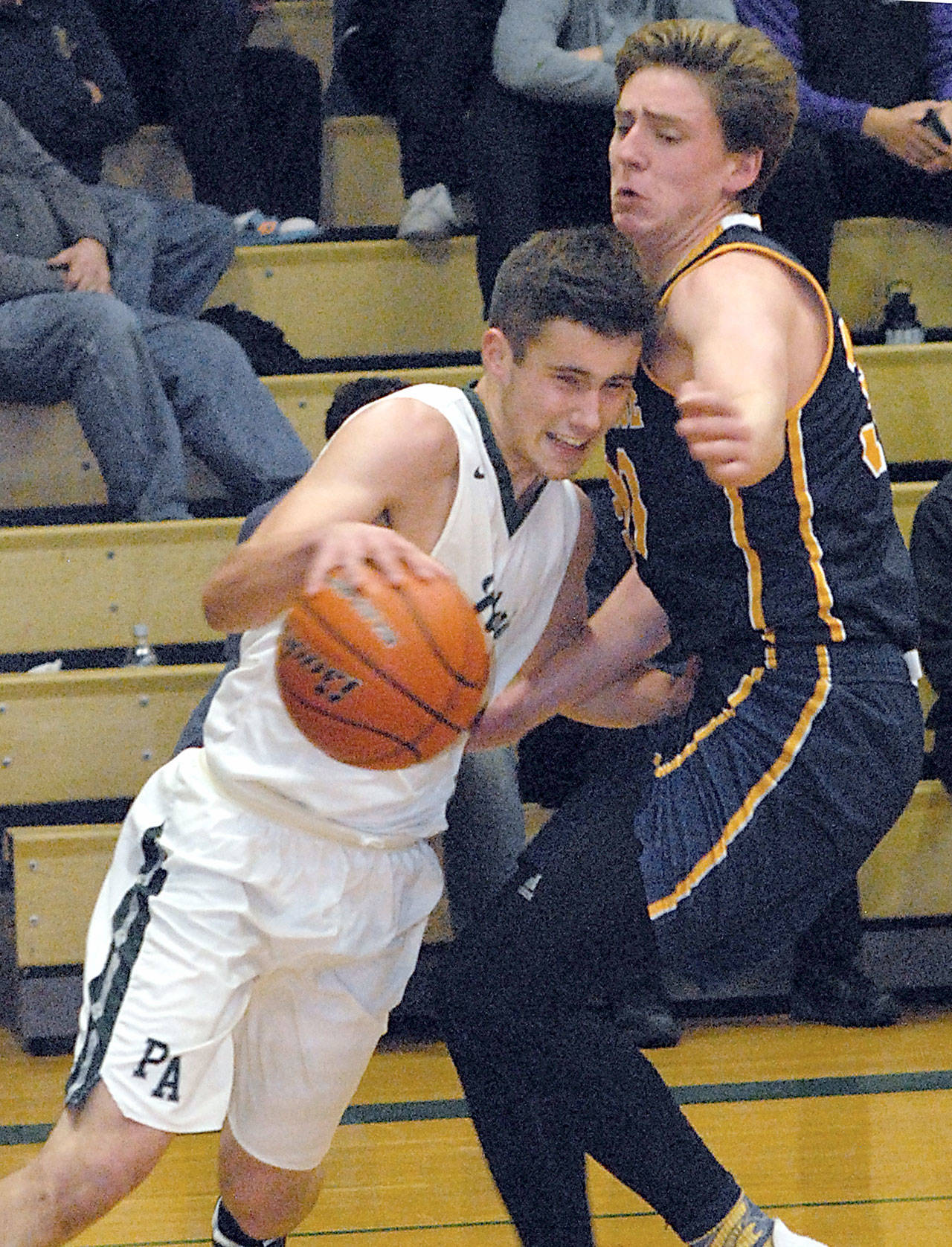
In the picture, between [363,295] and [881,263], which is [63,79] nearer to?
[363,295]

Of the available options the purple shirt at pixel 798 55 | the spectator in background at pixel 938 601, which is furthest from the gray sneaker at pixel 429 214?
the spectator in background at pixel 938 601

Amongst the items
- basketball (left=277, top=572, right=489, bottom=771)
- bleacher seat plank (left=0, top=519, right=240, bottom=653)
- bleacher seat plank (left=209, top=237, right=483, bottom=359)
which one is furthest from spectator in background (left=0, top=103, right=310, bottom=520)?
basketball (left=277, top=572, right=489, bottom=771)

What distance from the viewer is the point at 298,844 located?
2410 mm

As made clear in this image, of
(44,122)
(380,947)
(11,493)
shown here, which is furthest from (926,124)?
(380,947)

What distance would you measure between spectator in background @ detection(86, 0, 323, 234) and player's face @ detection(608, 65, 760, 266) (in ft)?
10.5

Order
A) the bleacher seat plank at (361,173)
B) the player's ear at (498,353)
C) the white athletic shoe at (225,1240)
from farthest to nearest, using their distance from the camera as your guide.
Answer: the bleacher seat plank at (361,173)
the white athletic shoe at (225,1240)
the player's ear at (498,353)

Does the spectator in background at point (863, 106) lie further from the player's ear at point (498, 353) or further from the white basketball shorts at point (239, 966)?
→ the white basketball shorts at point (239, 966)

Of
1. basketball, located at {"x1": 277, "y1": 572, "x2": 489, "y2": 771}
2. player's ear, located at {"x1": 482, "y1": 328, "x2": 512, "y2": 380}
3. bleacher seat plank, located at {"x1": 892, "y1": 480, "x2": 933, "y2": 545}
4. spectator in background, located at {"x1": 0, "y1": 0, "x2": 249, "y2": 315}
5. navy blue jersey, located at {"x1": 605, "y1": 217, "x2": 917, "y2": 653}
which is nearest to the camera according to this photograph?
basketball, located at {"x1": 277, "y1": 572, "x2": 489, "y2": 771}

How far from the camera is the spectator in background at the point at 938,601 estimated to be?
4.05 metres

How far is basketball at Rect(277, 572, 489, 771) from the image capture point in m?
2.06

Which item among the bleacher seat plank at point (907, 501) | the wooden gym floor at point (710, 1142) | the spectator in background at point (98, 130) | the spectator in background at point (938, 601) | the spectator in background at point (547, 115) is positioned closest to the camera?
Result: the wooden gym floor at point (710, 1142)

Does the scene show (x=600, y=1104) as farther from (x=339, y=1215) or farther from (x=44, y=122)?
(x=44, y=122)

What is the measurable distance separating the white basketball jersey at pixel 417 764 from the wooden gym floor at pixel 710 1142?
1.03 meters

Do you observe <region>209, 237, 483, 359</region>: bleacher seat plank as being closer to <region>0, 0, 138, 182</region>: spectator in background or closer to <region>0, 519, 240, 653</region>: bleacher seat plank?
<region>0, 0, 138, 182</region>: spectator in background
